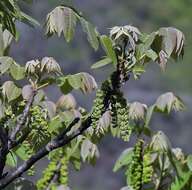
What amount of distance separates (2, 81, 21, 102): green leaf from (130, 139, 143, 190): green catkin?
0.29 metres

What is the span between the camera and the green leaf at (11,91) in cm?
162

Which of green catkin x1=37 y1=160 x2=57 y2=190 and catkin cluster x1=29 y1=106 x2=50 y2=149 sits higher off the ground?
green catkin x1=37 y1=160 x2=57 y2=190

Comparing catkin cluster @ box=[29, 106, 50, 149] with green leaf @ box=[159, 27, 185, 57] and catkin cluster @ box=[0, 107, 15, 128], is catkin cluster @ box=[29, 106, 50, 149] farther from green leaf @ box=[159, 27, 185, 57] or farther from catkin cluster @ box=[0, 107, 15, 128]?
green leaf @ box=[159, 27, 185, 57]

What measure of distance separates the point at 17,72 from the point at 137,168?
12.7 inches

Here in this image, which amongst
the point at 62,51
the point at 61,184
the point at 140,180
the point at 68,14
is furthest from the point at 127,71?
the point at 62,51

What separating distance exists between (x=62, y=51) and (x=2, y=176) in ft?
67.0

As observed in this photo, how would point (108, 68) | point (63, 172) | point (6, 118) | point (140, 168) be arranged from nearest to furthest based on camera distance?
point (6, 118), point (140, 168), point (63, 172), point (108, 68)

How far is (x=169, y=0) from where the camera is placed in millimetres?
26859

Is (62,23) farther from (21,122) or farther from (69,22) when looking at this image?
(21,122)

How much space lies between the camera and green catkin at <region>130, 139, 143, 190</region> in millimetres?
1725

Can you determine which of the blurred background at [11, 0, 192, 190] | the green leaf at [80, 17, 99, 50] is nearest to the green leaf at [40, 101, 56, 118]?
the green leaf at [80, 17, 99, 50]

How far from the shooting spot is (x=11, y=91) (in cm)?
164

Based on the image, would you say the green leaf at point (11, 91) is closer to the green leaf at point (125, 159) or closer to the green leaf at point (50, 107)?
the green leaf at point (50, 107)

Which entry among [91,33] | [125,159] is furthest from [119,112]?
[125,159]
